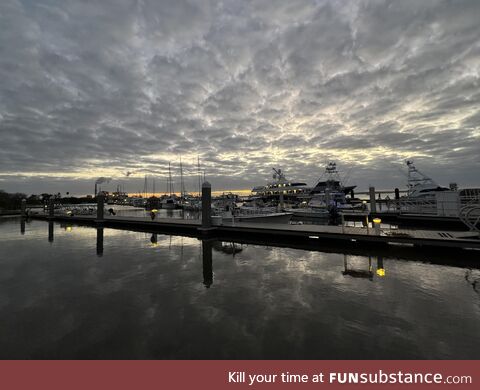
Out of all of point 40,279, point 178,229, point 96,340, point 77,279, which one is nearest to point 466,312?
point 96,340

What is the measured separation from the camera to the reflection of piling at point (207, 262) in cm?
951

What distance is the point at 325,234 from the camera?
15422 millimetres

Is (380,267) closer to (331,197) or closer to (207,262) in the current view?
(207,262)

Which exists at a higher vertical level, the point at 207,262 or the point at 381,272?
the point at 381,272

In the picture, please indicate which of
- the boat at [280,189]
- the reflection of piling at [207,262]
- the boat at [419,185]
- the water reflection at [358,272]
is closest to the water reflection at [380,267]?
the water reflection at [358,272]

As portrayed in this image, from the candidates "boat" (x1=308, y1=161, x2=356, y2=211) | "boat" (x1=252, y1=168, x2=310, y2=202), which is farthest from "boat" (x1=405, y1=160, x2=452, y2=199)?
"boat" (x1=252, y1=168, x2=310, y2=202)

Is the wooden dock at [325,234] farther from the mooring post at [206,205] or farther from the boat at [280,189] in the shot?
the boat at [280,189]

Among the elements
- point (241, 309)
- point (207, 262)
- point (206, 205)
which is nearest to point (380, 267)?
point (241, 309)

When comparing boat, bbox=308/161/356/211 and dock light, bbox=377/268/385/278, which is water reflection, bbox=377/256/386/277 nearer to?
dock light, bbox=377/268/385/278

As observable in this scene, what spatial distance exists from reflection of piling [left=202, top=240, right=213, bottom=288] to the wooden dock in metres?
2.65

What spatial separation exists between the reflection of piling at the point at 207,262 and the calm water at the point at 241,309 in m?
0.14

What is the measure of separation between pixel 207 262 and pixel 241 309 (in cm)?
583

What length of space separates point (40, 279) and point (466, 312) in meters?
15.0

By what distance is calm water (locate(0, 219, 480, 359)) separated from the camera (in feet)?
16.1
